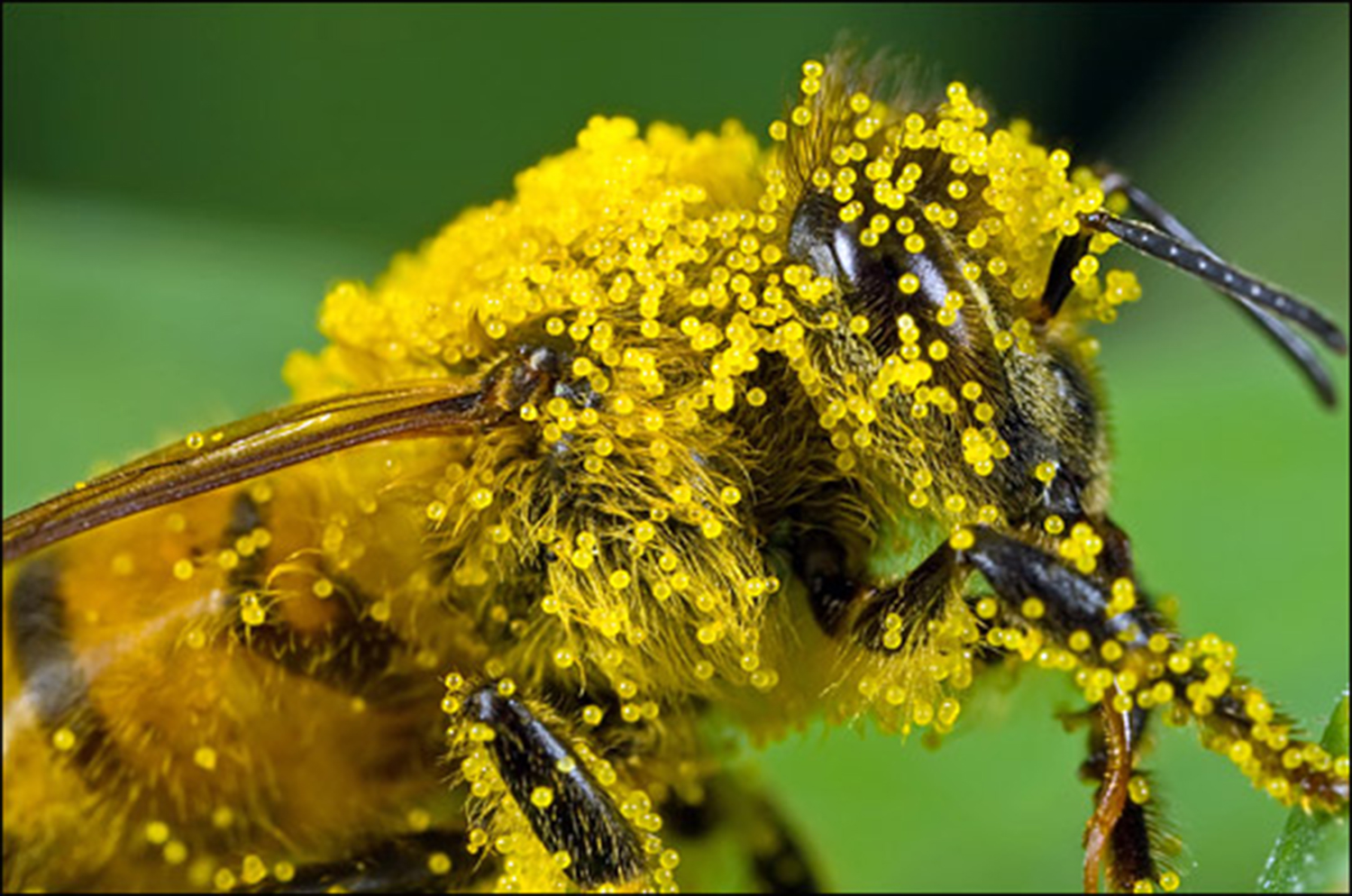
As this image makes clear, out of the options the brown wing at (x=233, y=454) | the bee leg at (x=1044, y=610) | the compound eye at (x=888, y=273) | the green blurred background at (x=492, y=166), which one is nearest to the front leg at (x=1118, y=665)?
the bee leg at (x=1044, y=610)

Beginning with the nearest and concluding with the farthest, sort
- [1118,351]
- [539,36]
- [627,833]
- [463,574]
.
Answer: [627,833]
[463,574]
[1118,351]
[539,36]

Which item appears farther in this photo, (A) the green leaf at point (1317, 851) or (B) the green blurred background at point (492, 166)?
(B) the green blurred background at point (492, 166)

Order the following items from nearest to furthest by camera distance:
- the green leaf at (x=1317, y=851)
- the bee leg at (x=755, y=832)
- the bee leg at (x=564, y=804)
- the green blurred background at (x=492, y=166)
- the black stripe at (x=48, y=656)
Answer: the green leaf at (x=1317, y=851) → the bee leg at (x=564, y=804) → the black stripe at (x=48, y=656) → the bee leg at (x=755, y=832) → the green blurred background at (x=492, y=166)

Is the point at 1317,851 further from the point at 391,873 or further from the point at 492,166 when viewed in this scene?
the point at 492,166

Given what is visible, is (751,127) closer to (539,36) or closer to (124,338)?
(539,36)

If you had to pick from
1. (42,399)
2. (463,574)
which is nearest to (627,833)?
(463,574)

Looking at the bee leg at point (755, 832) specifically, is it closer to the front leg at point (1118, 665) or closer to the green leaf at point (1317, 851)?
the front leg at point (1118, 665)

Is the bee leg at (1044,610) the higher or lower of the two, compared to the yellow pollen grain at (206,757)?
lower

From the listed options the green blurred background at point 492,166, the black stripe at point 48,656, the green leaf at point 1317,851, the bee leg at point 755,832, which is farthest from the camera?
Result: the green blurred background at point 492,166
